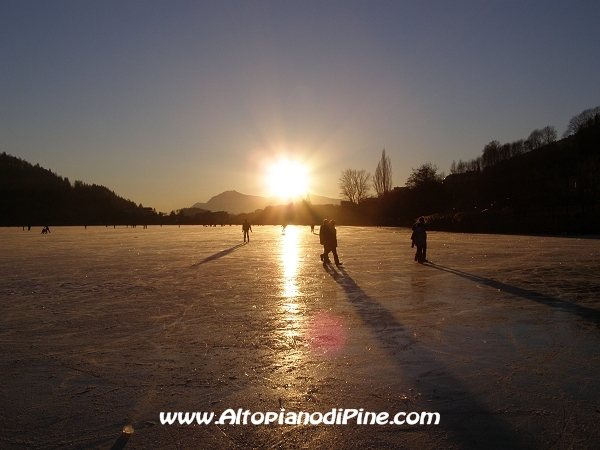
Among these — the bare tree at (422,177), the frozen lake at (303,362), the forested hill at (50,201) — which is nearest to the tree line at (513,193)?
the bare tree at (422,177)

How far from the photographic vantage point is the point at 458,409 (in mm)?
3689

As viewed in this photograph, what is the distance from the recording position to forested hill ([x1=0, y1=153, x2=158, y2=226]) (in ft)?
398

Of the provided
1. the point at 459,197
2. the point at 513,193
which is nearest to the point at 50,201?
the point at 459,197

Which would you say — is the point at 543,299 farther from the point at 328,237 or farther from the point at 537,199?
the point at 537,199

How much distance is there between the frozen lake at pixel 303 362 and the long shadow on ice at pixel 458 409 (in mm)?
15

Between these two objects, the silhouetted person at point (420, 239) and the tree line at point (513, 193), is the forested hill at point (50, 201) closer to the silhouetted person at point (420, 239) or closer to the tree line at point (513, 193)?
the tree line at point (513, 193)

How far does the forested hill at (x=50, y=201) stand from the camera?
121 meters

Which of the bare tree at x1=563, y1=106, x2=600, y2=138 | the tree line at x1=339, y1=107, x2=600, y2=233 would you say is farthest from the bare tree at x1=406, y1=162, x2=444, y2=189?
the bare tree at x1=563, y1=106, x2=600, y2=138

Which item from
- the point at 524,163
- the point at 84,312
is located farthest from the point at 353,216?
the point at 84,312

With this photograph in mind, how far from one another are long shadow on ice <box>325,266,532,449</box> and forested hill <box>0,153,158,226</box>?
112 m

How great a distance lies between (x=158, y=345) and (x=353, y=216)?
273ft

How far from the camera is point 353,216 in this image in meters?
88.1

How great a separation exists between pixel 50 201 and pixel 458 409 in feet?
496

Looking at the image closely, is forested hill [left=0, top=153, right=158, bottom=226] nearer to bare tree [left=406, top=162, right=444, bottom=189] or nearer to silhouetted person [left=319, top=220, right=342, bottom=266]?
bare tree [left=406, top=162, right=444, bottom=189]
